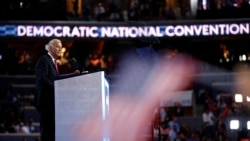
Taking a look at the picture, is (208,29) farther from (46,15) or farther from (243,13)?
(46,15)

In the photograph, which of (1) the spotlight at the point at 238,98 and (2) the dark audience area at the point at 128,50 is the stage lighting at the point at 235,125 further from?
(1) the spotlight at the point at 238,98

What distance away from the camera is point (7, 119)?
65.3ft

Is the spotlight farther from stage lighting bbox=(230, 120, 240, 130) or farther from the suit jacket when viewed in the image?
Result: the suit jacket

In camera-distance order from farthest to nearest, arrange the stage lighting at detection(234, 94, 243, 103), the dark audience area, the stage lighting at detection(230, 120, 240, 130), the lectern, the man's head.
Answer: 1. the stage lighting at detection(234, 94, 243, 103)
2. the dark audience area
3. the stage lighting at detection(230, 120, 240, 130)
4. the man's head
5. the lectern

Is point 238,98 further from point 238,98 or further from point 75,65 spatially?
point 75,65

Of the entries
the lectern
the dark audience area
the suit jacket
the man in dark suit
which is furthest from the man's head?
the dark audience area

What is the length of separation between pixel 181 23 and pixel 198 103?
291 cm

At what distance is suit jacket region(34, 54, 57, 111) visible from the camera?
19.8 feet

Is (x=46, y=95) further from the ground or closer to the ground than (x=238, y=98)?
further from the ground

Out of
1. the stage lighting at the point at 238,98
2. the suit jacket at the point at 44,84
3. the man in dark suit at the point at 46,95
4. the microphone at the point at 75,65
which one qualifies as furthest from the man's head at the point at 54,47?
the stage lighting at the point at 238,98

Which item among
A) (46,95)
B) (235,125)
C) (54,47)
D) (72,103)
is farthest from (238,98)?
(72,103)

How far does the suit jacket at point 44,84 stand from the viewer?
6.03 meters

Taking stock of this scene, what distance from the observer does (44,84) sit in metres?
6.04

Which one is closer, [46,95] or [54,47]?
[46,95]
